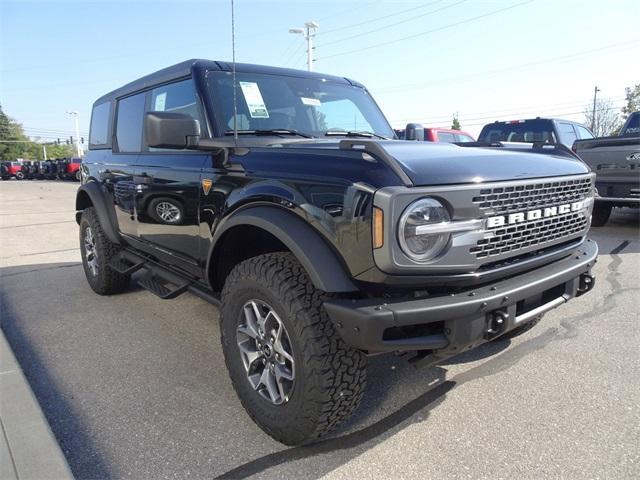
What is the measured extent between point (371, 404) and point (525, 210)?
1.37m

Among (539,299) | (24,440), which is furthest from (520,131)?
(24,440)

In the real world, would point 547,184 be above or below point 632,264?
above

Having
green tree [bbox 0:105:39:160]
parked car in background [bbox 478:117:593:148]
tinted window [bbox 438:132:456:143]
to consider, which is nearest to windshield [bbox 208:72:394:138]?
parked car in background [bbox 478:117:593:148]

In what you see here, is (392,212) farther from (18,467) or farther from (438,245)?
(18,467)

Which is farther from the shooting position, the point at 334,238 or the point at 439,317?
the point at 334,238

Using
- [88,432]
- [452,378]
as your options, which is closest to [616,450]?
[452,378]

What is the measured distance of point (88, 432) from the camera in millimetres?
2572

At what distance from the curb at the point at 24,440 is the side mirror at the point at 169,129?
1.61 meters

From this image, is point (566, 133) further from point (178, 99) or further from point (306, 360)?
point (306, 360)

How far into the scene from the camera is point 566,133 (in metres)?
10.5

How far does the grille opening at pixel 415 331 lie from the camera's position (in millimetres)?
2061

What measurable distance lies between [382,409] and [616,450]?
1.14 m

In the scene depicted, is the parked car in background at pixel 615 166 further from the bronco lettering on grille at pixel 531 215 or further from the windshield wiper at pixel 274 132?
the windshield wiper at pixel 274 132

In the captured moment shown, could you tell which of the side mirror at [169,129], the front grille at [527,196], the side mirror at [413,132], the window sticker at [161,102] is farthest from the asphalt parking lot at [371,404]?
the side mirror at [413,132]
